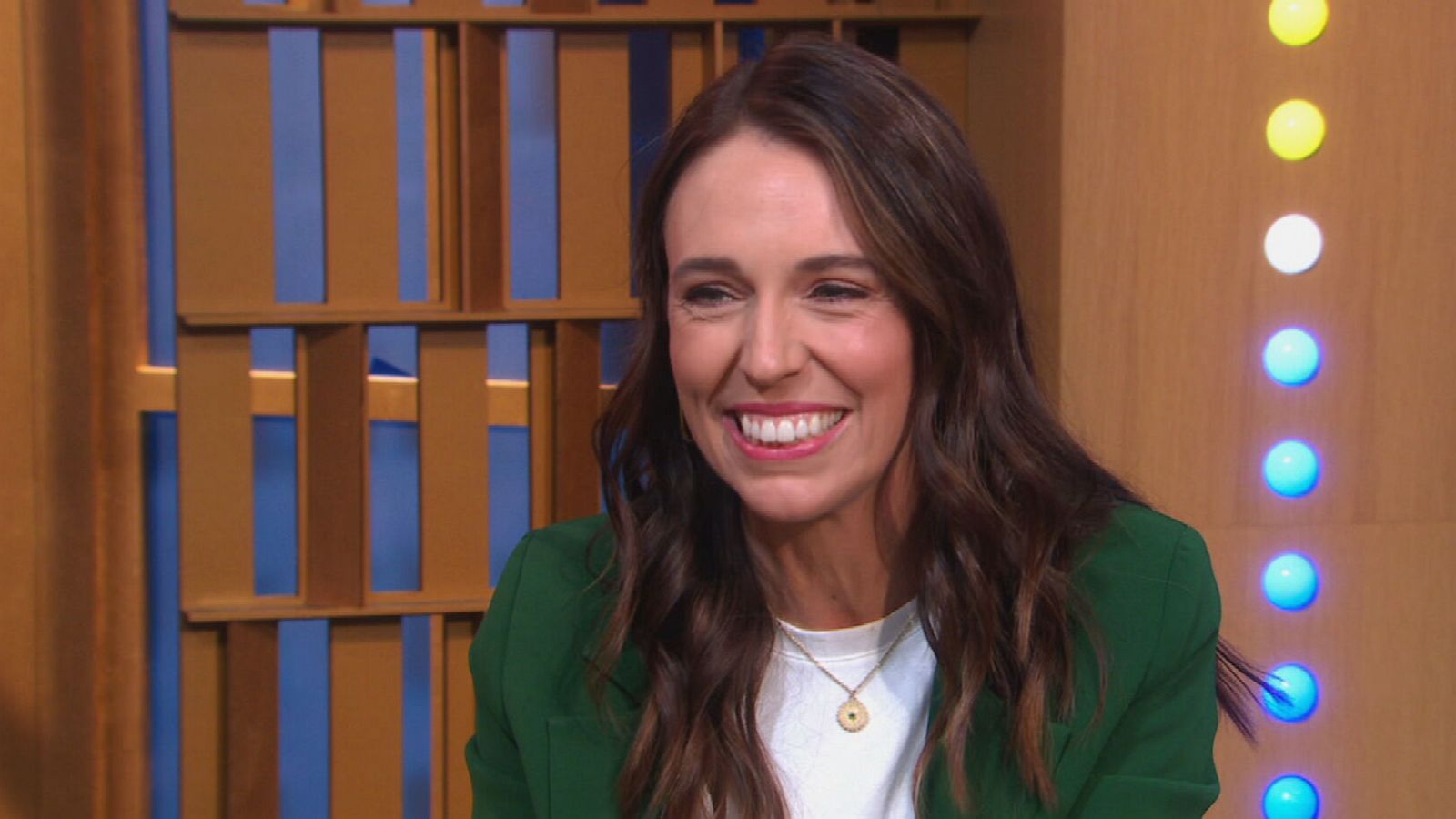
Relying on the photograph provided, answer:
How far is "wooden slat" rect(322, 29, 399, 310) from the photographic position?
2.10 metres

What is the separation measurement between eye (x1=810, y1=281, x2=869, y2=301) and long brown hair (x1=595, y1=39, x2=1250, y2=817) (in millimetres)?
29

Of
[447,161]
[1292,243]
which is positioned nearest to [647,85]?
[447,161]

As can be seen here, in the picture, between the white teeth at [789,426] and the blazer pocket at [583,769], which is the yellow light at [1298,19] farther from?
the blazer pocket at [583,769]

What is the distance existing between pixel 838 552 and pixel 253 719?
1160mm

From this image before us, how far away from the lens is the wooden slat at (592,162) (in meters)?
2.15

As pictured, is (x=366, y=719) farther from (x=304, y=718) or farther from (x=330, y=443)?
(x=330, y=443)

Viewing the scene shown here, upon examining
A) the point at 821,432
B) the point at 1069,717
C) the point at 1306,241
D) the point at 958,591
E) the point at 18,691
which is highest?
the point at 1306,241

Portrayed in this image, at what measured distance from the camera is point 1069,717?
4.18 ft

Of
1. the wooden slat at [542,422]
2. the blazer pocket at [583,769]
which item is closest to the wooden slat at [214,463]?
the wooden slat at [542,422]

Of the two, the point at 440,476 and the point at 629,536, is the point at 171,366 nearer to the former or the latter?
the point at 440,476

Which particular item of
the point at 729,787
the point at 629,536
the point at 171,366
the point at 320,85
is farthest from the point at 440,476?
the point at 729,787

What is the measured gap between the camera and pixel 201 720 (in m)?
2.13

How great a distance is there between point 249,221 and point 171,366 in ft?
0.78

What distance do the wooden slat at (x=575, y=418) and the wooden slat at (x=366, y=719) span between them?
0.32 meters
